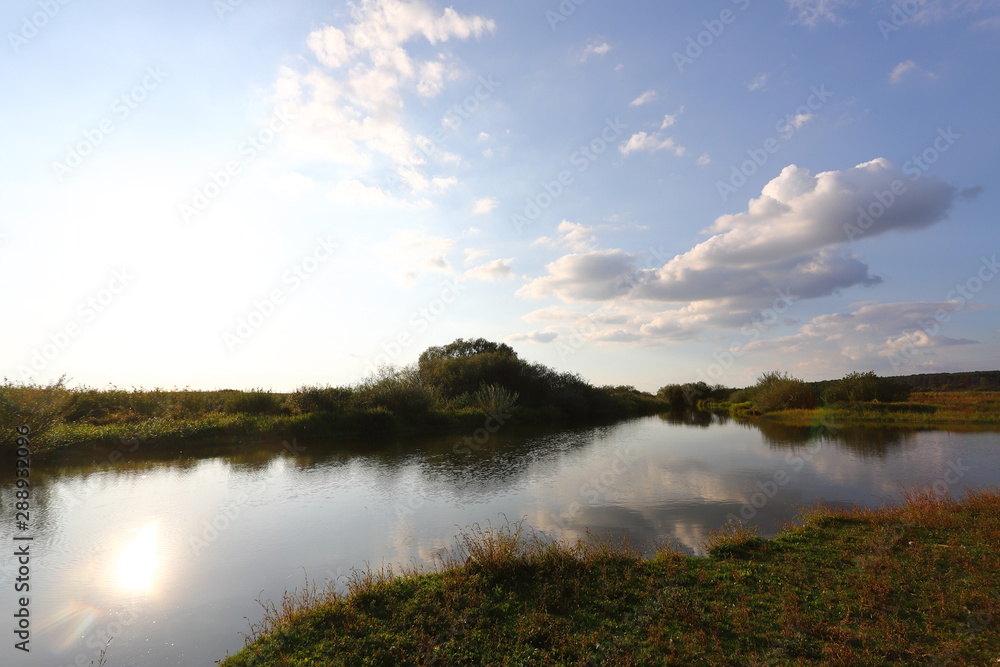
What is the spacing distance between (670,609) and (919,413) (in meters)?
35.9

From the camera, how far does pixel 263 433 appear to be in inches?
1067

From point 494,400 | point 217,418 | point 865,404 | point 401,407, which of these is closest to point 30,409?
point 217,418

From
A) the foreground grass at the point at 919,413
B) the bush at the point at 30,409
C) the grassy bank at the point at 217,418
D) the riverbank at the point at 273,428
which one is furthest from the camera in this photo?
the foreground grass at the point at 919,413

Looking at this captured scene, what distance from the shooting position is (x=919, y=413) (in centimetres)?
3139

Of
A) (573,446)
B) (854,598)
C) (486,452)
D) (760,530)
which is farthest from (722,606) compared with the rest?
(573,446)

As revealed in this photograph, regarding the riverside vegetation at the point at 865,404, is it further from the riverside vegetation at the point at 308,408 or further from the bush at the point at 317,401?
the bush at the point at 317,401

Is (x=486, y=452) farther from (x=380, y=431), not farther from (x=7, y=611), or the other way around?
(x=7, y=611)

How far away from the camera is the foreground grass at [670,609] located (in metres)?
5.32

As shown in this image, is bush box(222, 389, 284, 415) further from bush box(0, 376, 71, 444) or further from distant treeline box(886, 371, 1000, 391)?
distant treeline box(886, 371, 1000, 391)

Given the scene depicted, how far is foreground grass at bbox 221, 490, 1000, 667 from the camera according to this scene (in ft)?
17.5

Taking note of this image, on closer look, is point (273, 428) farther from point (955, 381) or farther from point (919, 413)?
point (955, 381)

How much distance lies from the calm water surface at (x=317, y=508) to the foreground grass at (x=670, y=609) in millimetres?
1549

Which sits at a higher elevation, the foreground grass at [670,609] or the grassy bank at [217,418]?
the grassy bank at [217,418]

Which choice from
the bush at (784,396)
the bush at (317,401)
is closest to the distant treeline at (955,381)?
the bush at (784,396)
